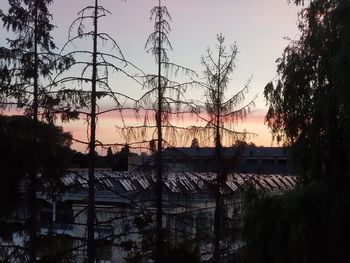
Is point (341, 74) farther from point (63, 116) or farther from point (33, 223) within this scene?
point (33, 223)

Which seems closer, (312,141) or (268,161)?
(312,141)

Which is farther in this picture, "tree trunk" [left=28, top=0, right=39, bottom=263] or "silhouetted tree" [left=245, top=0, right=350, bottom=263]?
"tree trunk" [left=28, top=0, right=39, bottom=263]

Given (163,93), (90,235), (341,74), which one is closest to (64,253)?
(90,235)

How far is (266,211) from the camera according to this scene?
49.6 ft

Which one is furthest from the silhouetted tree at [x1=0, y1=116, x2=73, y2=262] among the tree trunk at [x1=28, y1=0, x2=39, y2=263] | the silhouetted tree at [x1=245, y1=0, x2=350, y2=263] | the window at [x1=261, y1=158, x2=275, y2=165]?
the window at [x1=261, y1=158, x2=275, y2=165]

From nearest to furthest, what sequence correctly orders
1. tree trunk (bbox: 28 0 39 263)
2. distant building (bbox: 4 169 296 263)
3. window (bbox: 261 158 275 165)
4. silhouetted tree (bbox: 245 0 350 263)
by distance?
silhouetted tree (bbox: 245 0 350 263) < tree trunk (bbox: 28 0 39 263) < distant building (bbox: 4 169 296 263) < window (bbox: 261 158 275 165)

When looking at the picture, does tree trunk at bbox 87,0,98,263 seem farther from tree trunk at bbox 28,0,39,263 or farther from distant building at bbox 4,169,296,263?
tree trunk at bbox 28,0,39,263

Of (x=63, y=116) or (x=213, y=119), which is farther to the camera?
(x=213, y=119)

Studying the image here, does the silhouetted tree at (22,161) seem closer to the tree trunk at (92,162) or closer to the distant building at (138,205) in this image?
the distant building at (138,205)

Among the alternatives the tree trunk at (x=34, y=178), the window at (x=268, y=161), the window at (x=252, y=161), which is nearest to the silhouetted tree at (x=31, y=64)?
the tree trunk at (x=34, y=178)

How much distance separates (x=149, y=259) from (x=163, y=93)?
4.67 meters

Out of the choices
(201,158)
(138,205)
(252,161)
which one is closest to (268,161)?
(252,161)

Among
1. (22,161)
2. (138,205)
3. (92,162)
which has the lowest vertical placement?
(138,205)

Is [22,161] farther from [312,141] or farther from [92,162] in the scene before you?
[312,141]
